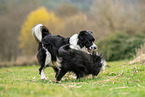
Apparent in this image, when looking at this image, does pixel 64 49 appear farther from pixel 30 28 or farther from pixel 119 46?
pixel 30 28

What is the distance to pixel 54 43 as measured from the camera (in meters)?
6.36

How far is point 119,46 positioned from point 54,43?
12.3m

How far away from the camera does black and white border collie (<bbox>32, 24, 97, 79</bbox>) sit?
19.6ft

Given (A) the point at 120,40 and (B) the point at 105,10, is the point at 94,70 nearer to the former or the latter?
(A) the point at 120,40

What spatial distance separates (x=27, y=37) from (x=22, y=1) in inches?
851

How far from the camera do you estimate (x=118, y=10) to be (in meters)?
29.1

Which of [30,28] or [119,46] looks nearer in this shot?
[119,46]

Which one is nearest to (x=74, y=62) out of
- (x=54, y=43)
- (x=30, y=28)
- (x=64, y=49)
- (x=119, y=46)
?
(x=64, y=49)

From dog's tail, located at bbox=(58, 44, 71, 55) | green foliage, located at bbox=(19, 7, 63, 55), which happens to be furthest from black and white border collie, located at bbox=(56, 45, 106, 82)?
green foliage, located at bbox=(19, 7, 63, 55)

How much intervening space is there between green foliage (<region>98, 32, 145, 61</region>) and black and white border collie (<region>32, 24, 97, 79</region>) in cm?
1064

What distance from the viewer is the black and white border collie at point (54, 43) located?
597cm

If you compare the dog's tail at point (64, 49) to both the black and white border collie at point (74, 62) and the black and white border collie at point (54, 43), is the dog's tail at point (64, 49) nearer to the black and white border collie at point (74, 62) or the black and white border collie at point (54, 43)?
the black and white border collie at point (74, 62)

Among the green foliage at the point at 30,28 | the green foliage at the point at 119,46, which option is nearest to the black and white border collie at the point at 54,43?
the green foliage at the point at 119,46

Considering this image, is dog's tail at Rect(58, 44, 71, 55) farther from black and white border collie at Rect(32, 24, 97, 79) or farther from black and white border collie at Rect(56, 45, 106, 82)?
black and white border collie at Rect(32, 24, 97, 79)
